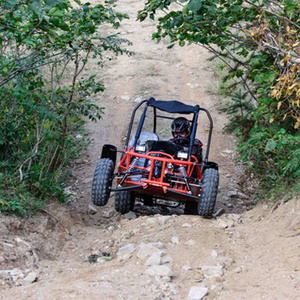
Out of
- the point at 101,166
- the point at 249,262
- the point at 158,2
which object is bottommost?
the point at 249,262

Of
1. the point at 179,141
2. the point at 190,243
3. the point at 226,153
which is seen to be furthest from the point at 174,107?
the point at 226,153

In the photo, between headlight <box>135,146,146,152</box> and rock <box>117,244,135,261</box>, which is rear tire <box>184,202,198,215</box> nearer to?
headlight <box>135,146,146,152</box>

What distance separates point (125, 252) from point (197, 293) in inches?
55.6

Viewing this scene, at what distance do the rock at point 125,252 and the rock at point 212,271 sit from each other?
0.91m

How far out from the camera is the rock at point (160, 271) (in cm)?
398

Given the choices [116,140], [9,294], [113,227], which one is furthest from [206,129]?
[9,294]

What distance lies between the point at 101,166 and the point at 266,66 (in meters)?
2.85

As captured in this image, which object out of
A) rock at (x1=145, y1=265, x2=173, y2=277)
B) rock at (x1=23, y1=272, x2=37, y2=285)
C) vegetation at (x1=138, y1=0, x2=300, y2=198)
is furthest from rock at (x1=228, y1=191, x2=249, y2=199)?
rock at (x1=23, y1=272, x2=37, y2=285)

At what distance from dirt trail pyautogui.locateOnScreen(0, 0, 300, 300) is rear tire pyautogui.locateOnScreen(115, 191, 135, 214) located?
192 mm

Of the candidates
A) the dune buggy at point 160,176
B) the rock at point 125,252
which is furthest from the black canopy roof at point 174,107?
the rock at point 125,252

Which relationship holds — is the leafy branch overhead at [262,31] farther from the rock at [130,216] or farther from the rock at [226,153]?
the rock at [226,153]

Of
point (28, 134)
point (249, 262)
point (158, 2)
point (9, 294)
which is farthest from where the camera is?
point (28, 134)

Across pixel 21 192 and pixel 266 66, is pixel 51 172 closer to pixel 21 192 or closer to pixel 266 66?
pixel 21 192

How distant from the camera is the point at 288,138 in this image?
18.7ft
